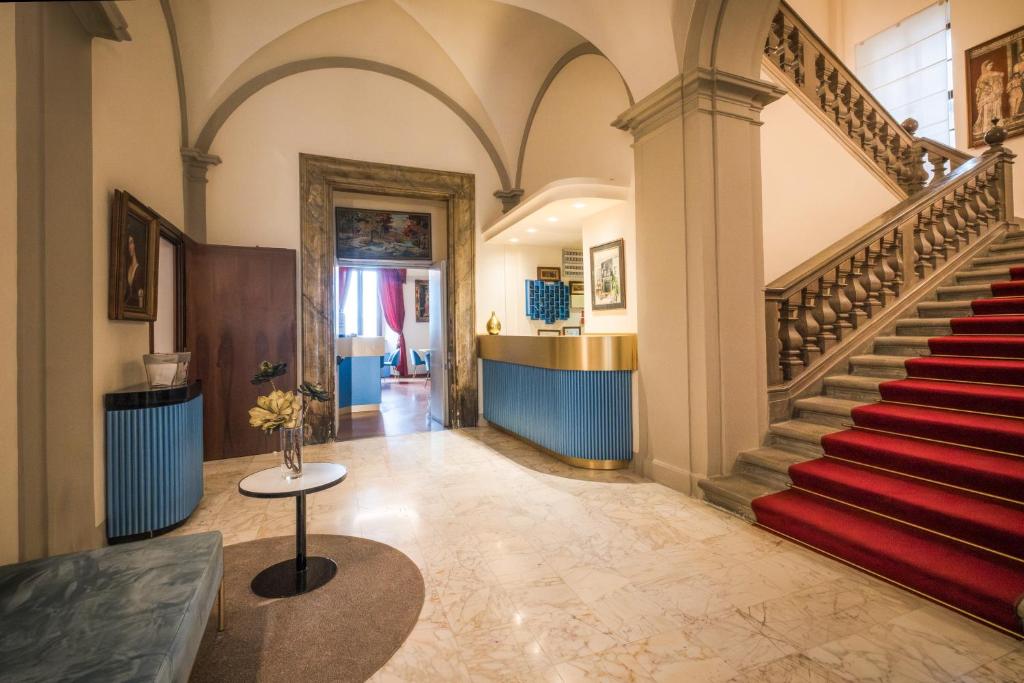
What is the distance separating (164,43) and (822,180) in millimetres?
6657

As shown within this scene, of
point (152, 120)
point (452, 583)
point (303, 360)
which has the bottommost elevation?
point (452, 583)

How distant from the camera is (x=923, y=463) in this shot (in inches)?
110

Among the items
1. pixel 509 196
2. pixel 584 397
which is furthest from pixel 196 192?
pixel 584 397

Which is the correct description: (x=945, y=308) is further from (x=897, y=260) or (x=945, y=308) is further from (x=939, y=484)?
(x=939, y=484)

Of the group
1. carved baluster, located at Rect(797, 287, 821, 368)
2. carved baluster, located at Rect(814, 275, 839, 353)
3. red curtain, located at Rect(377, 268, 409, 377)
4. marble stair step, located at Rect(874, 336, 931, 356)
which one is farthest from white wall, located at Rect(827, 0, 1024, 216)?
red curtain, located at Rect(377, 268, 409, 377)

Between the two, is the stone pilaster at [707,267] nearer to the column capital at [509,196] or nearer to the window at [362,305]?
the column capital at [509,196]

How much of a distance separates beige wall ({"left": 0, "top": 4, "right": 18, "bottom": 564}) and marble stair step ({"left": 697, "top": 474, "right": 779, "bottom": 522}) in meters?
3.92

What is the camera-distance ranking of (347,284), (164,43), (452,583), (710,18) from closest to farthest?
1. (452,583)
2. (710,18)
3. (164,43)
4. (347,284)

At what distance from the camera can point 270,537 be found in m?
3.17

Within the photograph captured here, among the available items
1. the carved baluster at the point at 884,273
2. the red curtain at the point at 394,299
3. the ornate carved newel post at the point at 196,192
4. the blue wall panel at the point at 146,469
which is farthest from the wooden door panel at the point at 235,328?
the red curtain at the point at 394,299

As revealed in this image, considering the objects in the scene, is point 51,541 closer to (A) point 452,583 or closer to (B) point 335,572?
(B) point 335,572

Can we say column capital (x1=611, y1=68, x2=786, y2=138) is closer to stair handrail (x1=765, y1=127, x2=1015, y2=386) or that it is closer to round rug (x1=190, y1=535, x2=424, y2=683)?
stair handrail (x1=765, y1=127, x2=1015, y2=386)

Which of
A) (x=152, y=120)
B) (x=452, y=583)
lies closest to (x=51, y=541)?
(x=452, y=583)

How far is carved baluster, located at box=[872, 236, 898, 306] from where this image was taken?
4457 mm
